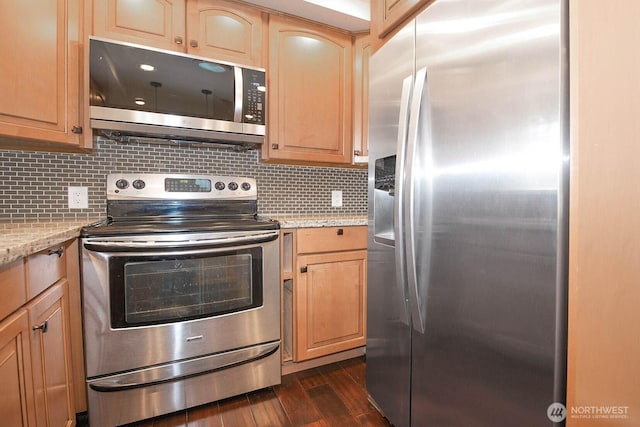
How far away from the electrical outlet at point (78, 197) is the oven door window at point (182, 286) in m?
0.68

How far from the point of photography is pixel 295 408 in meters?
1.55

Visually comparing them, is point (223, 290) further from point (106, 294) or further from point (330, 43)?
point (330, 43)

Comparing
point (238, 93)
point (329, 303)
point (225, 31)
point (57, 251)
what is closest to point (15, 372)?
point (57, 251)

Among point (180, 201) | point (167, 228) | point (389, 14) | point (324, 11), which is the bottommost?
point (167, 228)

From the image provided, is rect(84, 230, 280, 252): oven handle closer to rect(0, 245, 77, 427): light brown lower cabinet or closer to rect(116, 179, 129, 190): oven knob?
rect(0, 245, 77, 427): light brown lower cabinet

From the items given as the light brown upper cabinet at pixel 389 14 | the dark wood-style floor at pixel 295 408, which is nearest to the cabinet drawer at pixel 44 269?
the dark wood-style floor at pixel 295 408

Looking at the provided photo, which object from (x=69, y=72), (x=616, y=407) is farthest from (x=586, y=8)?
(x=69, y=72)

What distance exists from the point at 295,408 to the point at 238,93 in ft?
5.67

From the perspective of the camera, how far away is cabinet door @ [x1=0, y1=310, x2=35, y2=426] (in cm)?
79

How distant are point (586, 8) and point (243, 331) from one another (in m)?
1.74

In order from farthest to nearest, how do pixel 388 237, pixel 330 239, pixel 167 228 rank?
1. pixel 330 239
2. pixel 167 228
3. pixel 388 237

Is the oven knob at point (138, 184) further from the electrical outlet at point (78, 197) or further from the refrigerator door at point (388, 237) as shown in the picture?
the refrigerator door at point (388, 237)

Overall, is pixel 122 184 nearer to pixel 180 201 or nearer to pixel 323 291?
pixel 180 201

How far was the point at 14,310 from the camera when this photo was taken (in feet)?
2.82
